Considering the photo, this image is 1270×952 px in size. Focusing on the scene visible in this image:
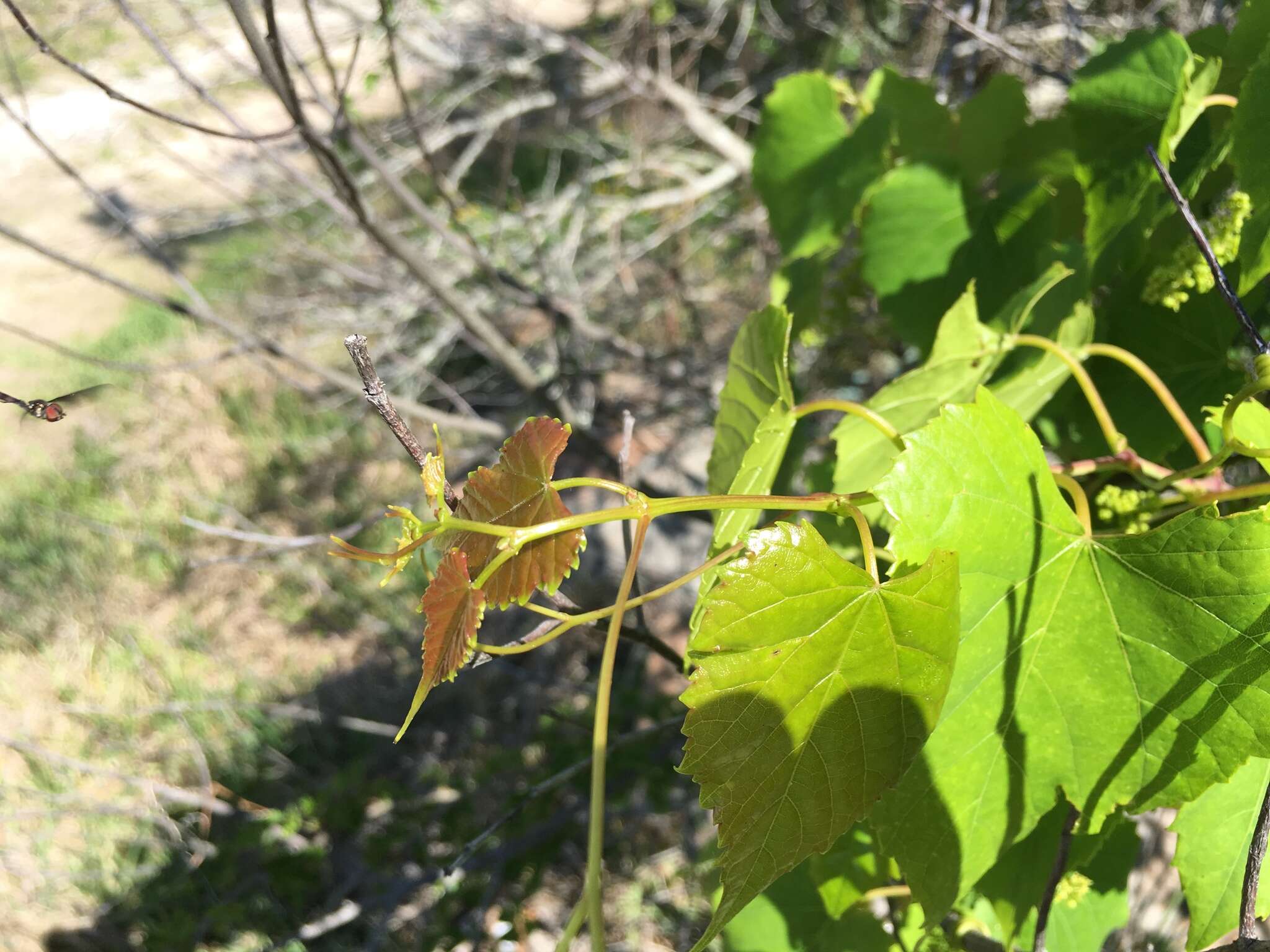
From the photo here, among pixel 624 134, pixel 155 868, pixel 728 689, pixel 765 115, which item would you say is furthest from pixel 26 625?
pixel 728 689

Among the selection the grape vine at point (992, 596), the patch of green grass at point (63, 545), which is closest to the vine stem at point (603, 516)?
the grape vine at point (992, 596)

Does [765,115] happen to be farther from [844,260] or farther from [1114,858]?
[1114,858]

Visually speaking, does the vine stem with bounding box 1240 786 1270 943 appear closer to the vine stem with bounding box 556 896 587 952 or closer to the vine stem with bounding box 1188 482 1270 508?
the vine stem with bounding box 1188 482 1270 508

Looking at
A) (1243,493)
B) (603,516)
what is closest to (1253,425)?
(1243,493)

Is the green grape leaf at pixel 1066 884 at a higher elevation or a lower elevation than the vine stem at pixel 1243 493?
lower

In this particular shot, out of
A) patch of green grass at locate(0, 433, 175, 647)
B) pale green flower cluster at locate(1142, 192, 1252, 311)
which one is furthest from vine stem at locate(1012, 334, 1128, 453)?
patch of green grass at locate(0, 433, 175, 647)

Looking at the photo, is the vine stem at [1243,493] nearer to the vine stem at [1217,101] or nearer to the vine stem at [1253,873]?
the vine stem at [1253,873]

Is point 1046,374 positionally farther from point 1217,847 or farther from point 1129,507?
point 1217,847
